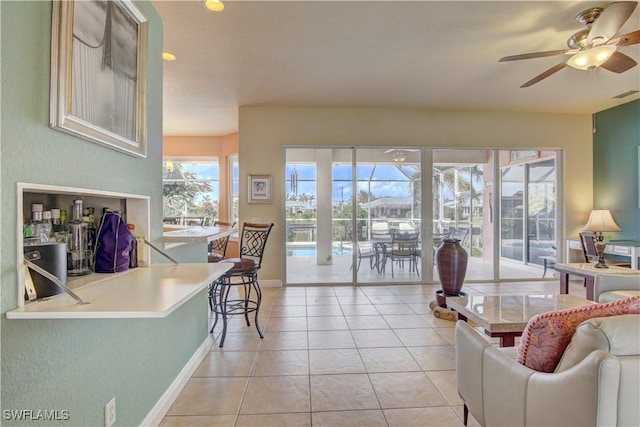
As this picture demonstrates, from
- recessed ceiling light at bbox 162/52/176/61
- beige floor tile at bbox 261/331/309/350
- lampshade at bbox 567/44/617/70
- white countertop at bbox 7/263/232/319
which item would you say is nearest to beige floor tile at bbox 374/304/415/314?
beige floor tile at bbox 261/331/309/350

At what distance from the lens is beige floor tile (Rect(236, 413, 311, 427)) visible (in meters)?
1.83

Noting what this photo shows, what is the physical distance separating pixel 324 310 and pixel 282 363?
138 cm

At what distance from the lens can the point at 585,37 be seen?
2.62 metres

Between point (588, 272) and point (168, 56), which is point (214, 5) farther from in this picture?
point (588, 272)

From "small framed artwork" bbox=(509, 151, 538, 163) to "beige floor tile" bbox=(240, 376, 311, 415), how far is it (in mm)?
5630

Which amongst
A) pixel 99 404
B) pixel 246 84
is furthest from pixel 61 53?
pixel 246 84

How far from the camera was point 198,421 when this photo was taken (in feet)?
6.09

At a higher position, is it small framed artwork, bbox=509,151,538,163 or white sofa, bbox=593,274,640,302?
small framed artwork, bbox=509,151,538,163

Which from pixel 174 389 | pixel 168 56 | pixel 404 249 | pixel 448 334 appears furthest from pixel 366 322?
pixel 168 56

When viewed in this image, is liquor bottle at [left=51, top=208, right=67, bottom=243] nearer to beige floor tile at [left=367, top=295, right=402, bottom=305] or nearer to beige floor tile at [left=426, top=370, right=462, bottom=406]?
beige floor tile at [left=426, top=370, right=462, bottom=406]

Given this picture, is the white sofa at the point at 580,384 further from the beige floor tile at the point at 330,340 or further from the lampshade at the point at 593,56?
the lampshade at the point at 593,56

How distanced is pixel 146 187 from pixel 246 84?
2.58 meters

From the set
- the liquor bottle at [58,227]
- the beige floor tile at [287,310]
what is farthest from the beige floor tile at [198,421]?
the beige floor tile at [287,310]

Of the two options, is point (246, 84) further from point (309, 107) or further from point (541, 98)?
point (541, 98)
